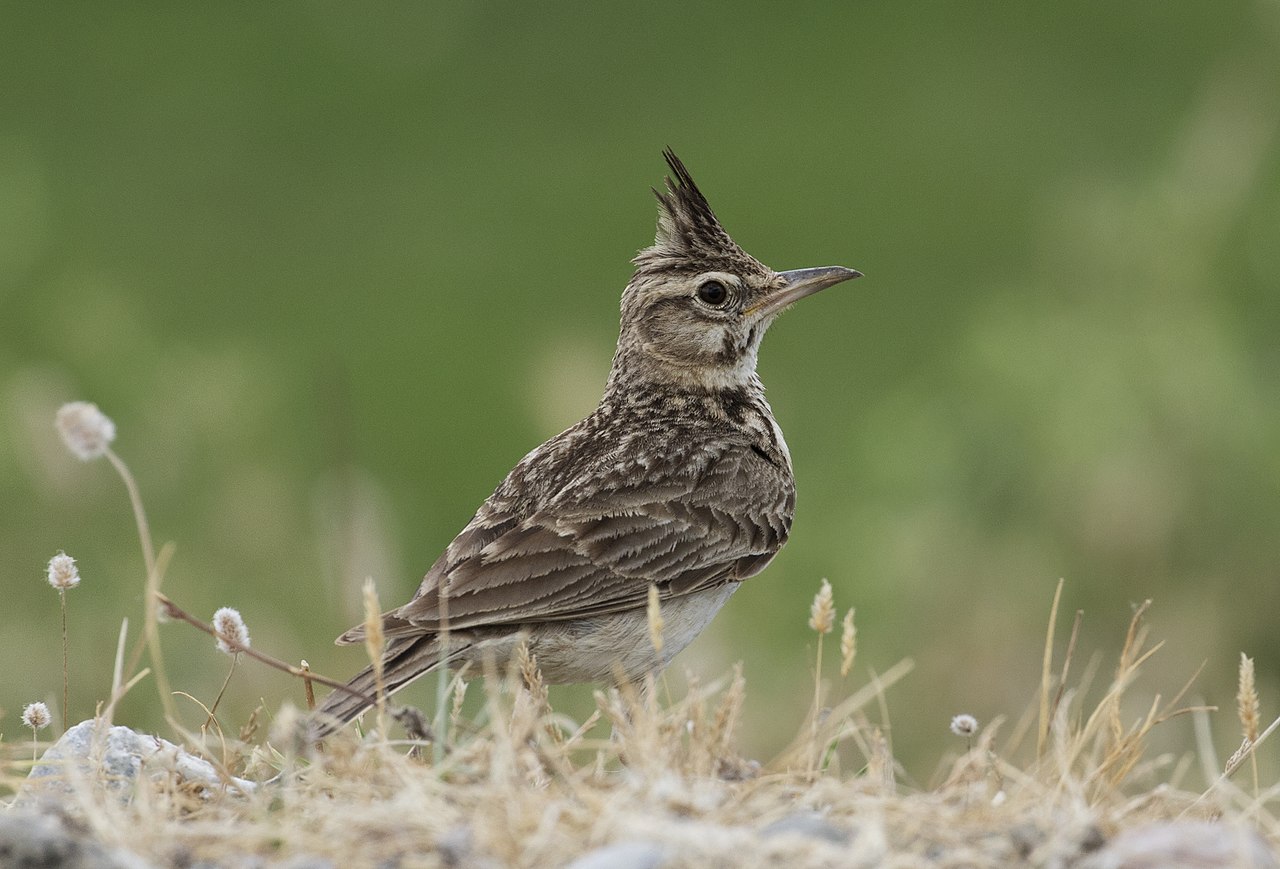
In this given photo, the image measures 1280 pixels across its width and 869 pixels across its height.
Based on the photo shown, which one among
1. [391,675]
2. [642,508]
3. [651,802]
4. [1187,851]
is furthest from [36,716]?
[1187,851]

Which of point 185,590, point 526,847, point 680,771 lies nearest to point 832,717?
point 680,771

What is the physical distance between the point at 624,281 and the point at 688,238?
10.6 metres

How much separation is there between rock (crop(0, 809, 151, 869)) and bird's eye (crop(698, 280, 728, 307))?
13.6ft

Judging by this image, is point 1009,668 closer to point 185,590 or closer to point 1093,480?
point 1093,480

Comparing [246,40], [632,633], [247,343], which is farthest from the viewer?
[246,40]

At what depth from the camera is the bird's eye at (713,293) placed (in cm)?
765

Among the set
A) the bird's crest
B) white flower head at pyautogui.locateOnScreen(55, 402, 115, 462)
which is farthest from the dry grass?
the bird's crest

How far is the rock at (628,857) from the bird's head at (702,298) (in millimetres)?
3950

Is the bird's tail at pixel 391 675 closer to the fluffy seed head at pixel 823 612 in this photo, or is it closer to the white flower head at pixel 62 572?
the white flower head at pixel 62 572

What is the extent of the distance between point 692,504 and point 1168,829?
3.10m

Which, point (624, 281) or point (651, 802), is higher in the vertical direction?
point (624, 281)

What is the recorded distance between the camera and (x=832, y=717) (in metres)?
4.82

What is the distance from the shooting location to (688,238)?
303 inches

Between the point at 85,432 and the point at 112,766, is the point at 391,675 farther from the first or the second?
the point at 85,432
